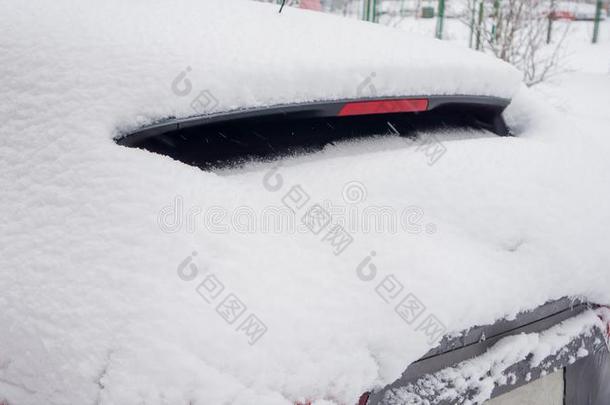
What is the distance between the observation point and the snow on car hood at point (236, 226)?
959 mm

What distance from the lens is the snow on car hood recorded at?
959mm

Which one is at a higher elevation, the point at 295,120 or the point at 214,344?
the point at 295,120

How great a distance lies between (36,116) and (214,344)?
2.17 feet

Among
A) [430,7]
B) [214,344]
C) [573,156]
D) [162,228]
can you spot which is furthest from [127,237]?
[430,7]

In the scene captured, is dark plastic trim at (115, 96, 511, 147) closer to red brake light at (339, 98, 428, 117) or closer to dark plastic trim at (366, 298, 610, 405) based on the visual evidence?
red brake light at (339, 98, 428, 117)

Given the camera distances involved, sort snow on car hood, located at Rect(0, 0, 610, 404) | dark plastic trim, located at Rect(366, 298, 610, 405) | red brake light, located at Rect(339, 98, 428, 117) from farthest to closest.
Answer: red brake light, located at Rect(339, 98, 428, 117) → dark plastic trim, located at Rect(366, 298, 610, 405) → snow on car hood, located at Rect(0, 0, 610, 404)

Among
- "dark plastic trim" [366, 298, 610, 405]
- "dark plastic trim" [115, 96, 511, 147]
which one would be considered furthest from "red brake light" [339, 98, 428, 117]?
"dark plastic trim" [366, 298, 610, 405]

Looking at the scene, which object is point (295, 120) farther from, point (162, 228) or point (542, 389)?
point (542, 389)

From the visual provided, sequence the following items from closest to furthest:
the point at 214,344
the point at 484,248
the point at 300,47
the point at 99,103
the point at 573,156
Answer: the point at 214,344
the point at 99,103
the point at 484,248
the point at 300,47
the point at 573,156

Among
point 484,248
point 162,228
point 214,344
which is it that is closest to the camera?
point 214,344

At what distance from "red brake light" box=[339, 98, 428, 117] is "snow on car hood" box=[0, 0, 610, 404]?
32mm

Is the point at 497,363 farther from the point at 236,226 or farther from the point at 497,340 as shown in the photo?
the point at 236,226

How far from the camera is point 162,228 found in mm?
1054

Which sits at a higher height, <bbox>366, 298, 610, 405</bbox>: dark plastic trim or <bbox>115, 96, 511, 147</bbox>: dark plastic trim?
<bbox>115, 96, 511, 147</bbox>: dark plastic trim
